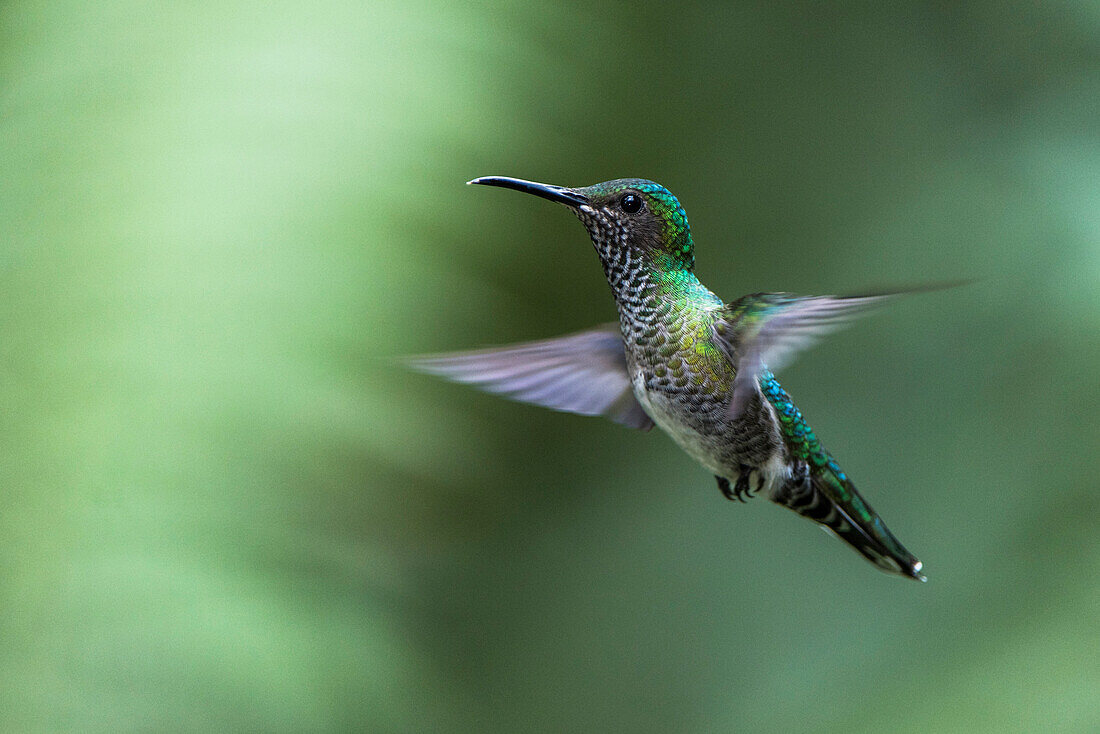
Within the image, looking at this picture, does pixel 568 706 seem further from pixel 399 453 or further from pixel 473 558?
pixel 399 453

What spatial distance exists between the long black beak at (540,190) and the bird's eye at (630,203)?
3 centimetres

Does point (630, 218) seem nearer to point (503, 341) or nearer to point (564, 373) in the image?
point (564, 373)

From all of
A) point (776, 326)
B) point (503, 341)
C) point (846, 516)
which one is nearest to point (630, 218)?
point (776, 326)

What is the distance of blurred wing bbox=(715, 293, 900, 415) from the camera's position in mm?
556

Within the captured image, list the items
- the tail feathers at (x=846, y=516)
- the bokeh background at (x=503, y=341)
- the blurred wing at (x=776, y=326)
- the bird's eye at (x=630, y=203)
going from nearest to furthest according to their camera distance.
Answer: the blurred wing at (x=776, y=326) → the bird's eye at (x=630, y=203) → the tail feathers at (x=846, y=516) → the bokeh background at (x=503, y=341)

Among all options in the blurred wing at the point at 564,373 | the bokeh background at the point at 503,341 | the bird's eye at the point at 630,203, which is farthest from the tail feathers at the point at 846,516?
the bokeh background at the point at 503,341

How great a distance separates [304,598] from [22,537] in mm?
381

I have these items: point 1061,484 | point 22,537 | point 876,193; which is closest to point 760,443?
point 22,537

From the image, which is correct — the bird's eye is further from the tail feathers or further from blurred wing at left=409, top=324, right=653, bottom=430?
the tail feathers

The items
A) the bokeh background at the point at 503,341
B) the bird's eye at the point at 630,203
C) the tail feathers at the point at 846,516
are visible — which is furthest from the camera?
the bokeh background at the point at 503,341

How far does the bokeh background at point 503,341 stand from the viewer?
4.71 ft

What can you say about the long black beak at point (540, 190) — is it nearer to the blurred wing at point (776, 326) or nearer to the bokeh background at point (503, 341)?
the blurred wing at point (776, 326)

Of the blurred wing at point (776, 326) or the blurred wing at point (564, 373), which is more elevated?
the blurred wing at point (776, 326)

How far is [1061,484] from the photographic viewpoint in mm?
1733
